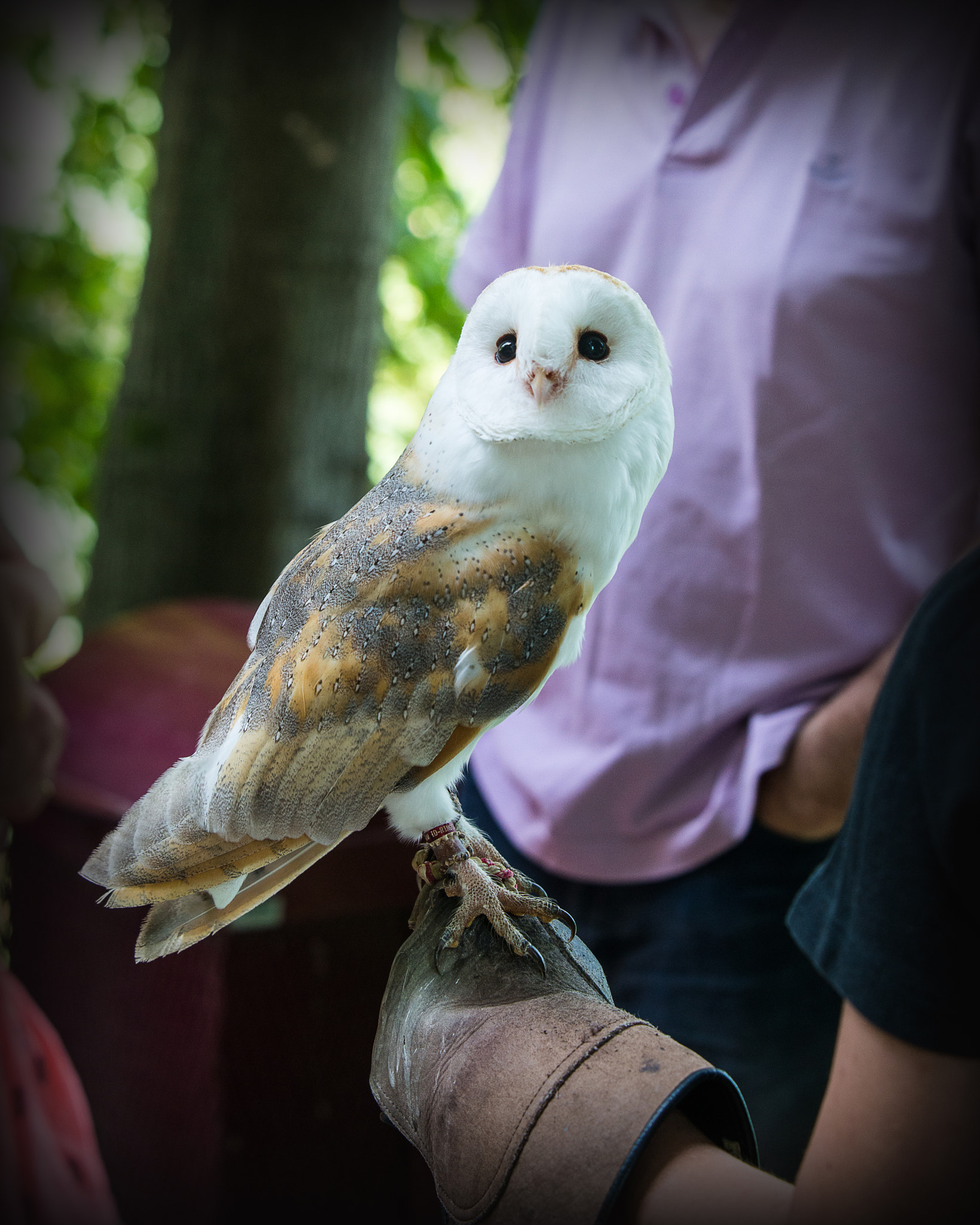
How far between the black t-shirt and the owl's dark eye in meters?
0.19

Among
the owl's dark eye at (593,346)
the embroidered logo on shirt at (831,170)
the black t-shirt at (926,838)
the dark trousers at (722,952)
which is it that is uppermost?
the embroidered logo on shirt at (831,170)

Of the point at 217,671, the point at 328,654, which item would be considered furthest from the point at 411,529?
the point at 217,671

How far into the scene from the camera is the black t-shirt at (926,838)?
0.39m

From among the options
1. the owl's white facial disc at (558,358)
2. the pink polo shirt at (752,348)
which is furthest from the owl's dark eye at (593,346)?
the pink polo shirt at (752,348)

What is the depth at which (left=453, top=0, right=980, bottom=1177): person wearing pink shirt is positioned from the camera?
2.23 feet

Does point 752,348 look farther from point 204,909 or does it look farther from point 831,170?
point 204,909

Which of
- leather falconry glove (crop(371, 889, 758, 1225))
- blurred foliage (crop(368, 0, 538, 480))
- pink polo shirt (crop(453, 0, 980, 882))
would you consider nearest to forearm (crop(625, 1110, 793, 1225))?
leather falconry glove (crop(371, 889, 758, 1225))

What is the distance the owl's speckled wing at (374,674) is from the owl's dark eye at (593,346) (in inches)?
4.1

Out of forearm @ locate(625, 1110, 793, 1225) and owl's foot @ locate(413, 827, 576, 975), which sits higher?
owl's foot @ locate(413, 827, 576, 975)

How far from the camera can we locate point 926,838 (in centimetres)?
40

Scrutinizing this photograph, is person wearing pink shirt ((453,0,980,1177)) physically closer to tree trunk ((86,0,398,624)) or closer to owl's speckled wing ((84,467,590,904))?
tree trunk ((86,0,398,624))

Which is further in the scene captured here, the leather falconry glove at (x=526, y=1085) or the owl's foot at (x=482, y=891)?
the owl's foot at (x=482, y=891)

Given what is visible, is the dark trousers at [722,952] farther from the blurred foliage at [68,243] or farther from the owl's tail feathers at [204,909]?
the blurred foliage at [68,243]

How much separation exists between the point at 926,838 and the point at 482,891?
0.80ft
